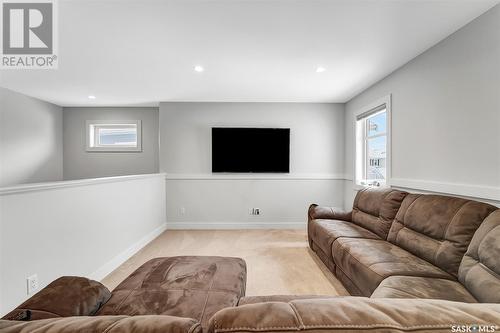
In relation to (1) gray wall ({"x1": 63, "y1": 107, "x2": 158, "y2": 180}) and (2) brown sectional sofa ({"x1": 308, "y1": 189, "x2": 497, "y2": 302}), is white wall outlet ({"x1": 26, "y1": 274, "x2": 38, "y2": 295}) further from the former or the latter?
(1) gray wall ({"x1": 63, "y1": 107, "x2": 158, "y2": 180})

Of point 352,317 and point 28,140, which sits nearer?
point 352,317

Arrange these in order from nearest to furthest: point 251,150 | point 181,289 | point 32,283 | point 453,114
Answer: point 181,289 → point 32,283 → point 453,114 → point 251,150

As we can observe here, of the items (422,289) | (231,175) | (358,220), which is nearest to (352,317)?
(422,289)

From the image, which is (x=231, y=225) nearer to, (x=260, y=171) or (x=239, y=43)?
(x=260, y=171)

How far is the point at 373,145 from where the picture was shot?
12.0ft

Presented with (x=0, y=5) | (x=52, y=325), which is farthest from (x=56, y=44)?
(x=52, y=325)

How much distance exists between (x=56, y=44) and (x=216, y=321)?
297 centimetres

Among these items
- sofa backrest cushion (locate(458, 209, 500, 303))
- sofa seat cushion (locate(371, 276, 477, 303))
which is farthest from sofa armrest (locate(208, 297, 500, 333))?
sofa backrest cushion (locate(458, 209, 500, 303))

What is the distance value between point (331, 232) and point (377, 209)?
2.01 feet

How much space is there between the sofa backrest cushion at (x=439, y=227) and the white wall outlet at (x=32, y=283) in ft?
9.82

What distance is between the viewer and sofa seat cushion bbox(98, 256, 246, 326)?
1054 millimetres

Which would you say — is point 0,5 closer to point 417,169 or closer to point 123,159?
point 123,159

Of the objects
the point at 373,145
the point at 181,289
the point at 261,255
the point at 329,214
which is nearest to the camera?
the point at 181,289

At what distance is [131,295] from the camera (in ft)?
3.89
